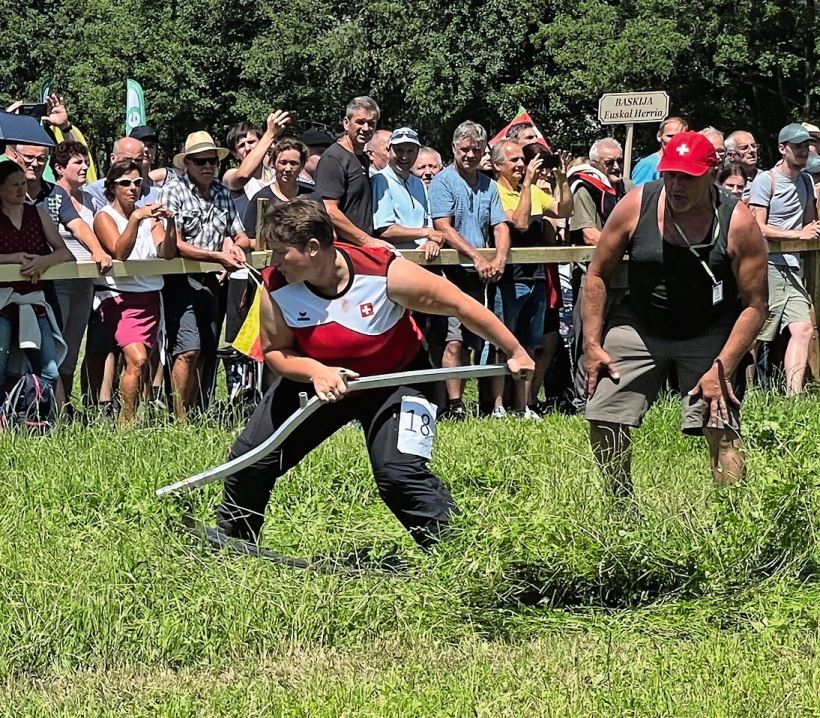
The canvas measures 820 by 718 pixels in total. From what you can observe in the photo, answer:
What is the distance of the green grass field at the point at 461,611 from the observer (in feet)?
14.4

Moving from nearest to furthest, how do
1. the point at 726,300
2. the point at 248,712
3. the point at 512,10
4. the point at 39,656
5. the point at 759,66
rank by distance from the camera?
the point at 248,712
the point at 39,656
the point at 726,300
the point at 759,66
the point at 512,10

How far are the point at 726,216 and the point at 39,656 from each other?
11.7 feet

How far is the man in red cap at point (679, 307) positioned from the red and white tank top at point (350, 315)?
3.81 feet

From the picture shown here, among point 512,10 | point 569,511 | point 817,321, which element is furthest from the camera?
point 512,10

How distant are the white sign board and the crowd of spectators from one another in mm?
1294

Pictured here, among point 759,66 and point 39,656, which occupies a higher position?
point 759,66

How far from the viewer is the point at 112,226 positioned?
30.5ft

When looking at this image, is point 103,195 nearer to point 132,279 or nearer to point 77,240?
point 77,240

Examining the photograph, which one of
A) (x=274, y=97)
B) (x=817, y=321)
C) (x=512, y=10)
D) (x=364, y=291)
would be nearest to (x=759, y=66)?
(x=512, y=10)

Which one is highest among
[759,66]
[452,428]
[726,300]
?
[759,66]

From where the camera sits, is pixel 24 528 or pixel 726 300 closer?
pixel 24 528

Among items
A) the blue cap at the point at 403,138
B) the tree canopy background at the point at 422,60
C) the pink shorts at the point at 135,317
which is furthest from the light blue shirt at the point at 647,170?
the tree canopy background at the point at 422,60

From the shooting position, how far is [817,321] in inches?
445

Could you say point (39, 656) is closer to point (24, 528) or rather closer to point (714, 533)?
point (24, 528)
